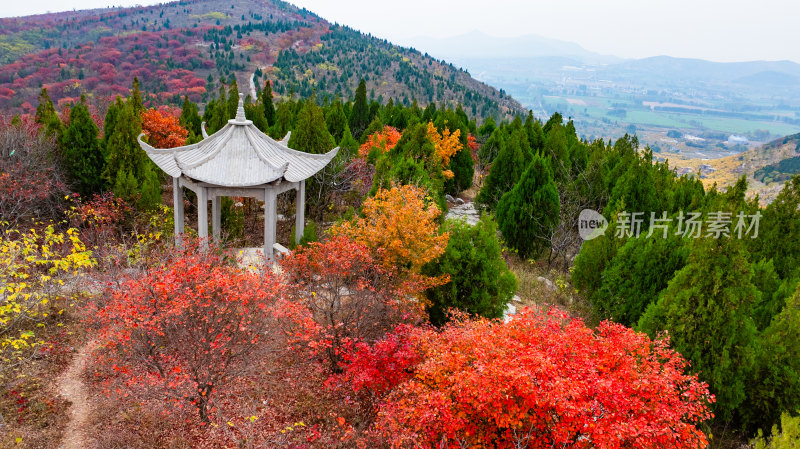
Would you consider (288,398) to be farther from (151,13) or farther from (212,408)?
(151,13)

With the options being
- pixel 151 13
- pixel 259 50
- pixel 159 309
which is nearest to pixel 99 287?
pixel 159 309

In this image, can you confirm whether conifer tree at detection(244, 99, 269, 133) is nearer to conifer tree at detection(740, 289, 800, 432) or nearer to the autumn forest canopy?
the autumn forest canopy

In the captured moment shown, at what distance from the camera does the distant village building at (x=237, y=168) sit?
12.8m

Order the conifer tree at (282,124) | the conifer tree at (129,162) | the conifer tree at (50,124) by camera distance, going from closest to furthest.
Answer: the conifer tree at (129,162) → the conifer tree at (50,124) → the conifer tree at (282,124)

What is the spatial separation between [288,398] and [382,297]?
106 inches

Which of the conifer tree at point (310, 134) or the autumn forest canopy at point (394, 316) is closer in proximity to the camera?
the autumn forest canopy at point (394, 316)

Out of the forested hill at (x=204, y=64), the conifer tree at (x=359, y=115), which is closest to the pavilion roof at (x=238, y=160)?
the conifer tree at (x=359, y=115)

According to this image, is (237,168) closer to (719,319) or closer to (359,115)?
(719,319)

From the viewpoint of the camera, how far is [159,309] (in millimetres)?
8484

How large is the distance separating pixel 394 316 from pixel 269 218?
18.1ft

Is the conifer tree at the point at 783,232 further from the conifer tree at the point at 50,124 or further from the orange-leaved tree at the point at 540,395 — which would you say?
the conifer tree at the point at 50,124

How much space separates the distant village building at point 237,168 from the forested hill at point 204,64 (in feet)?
128

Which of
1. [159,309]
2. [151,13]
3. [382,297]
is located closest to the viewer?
[159,309]

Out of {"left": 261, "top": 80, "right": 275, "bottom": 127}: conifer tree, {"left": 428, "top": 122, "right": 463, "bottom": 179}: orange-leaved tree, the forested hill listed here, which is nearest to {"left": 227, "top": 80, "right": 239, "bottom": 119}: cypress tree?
{"left": 261, "top": 80, "right": 275, "bottom": 127}: conifer tree
